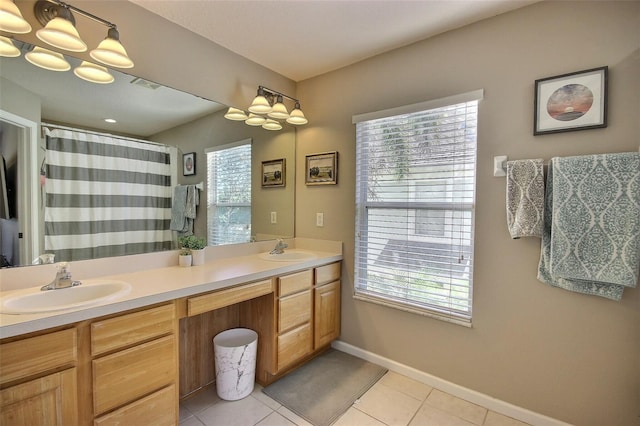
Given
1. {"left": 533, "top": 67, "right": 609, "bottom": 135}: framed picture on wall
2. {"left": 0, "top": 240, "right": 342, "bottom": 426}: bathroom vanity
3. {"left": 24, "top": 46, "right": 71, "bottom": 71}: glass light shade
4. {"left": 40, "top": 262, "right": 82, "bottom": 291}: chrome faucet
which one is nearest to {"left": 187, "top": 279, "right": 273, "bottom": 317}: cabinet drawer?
{"left": 0, "top": 240, "right": 342, "bottom": 426}: bathroom vanity

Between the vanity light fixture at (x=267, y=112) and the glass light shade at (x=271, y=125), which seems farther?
the glass light shade at (x=271, y=125)

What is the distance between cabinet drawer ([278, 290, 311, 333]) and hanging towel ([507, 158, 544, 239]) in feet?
4.71

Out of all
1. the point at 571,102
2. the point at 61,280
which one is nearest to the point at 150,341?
the point at 61,280

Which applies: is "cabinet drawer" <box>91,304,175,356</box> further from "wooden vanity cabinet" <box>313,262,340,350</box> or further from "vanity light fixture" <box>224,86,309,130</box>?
"vanity light fixture" <box>224,86,309,130</box>

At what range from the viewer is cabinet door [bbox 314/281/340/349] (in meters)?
2.29

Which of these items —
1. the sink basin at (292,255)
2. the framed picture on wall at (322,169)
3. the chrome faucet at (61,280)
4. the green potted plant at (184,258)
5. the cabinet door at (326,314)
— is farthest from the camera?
the framed picture on wall at (322,169)

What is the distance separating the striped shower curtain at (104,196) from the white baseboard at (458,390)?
176cm

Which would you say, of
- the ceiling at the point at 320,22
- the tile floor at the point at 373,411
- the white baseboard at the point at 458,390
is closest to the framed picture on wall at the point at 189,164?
the ceiling at the point at 320,22

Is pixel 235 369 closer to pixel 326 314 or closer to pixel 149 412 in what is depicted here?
pixel 149 412

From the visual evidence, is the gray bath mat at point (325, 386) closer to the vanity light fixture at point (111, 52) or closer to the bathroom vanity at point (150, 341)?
the bathroom vanity at point (150, 341)

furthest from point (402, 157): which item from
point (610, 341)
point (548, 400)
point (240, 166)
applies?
point (548, 400)

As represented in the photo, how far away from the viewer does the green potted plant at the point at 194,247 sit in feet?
6.47

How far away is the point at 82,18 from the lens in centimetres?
154

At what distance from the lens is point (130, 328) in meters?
1.28
